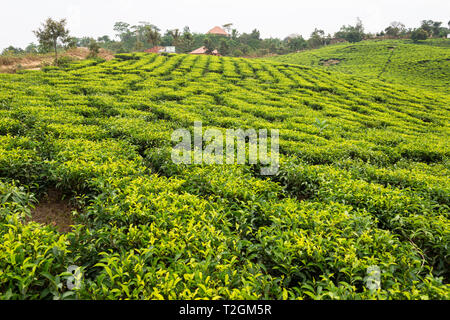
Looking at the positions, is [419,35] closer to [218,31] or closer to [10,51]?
[218,31]

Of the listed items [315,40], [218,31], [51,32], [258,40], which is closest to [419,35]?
[315,40]

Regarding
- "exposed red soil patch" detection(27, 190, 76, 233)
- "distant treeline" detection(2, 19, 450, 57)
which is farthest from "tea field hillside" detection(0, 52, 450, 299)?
"distant treeline" detection(2, 19, 450, 57)

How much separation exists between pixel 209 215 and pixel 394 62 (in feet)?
138

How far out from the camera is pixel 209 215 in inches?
139

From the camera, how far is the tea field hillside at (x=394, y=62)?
2764 cm

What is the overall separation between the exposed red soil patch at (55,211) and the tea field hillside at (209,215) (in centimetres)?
8

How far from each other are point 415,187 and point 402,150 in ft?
10.5

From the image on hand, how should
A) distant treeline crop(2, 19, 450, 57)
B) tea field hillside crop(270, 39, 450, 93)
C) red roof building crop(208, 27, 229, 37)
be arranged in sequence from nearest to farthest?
tea field hillside crop(270, 39, 450, 93)
distant treeline crop(2, 19, 450, 57)
red roof building crop(208, 27, 229, 37)

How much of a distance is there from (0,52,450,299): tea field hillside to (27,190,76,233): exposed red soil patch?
0.27 feet

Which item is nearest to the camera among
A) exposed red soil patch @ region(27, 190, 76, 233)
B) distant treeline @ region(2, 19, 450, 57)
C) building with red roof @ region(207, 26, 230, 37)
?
exposed red soil patch @ region(27, 190, 76, 233)

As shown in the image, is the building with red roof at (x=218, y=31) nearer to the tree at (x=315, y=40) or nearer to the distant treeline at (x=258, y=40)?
the distant treeline at (x=258, y=40)

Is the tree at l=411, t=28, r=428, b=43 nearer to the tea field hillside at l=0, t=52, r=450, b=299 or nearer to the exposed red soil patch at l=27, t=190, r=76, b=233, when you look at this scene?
the tea field hillside at l=0, t=52, r=450, b=299

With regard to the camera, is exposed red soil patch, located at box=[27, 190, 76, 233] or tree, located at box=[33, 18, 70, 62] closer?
exposed red soil patch, located at box=[27, 190, 76, 233]

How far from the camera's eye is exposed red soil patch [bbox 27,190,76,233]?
3912 millimetres
